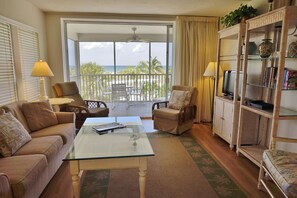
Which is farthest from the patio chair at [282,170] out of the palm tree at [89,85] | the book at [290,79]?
the palm tree at [89,85]

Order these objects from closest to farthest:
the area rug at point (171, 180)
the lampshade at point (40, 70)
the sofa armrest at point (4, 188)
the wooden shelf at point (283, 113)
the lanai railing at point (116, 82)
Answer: the sofa armrest at point (4, 188) < the area rug at point (171, 180) < the wooden shelf at point (283, 113) < the lampshade at point (40, 70) < the lanai railing at point (116, 82)

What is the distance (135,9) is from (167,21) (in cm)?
87

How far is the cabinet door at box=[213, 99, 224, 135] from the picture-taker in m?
3.54

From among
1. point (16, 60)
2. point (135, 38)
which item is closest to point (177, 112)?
point (16, 60)

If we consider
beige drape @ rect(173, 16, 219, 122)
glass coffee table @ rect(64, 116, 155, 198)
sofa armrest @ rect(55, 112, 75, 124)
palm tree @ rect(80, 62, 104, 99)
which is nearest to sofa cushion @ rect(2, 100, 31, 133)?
sofa armrest @ rect(55, 112, 75, 124)

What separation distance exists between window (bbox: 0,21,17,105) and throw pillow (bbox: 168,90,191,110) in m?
2.73

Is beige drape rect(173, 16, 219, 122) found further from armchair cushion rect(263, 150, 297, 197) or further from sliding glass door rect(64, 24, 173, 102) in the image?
armchair cushion rect(263, 150, 297, 197)

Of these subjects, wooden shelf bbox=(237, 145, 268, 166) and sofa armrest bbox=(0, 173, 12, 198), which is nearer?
sofa armrest bbox=(0, 173, 12, 198)

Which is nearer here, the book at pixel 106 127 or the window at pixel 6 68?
the book at pixel 106 127

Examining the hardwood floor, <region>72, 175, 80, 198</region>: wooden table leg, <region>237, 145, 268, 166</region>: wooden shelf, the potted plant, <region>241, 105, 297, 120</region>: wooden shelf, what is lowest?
the hardwood floor

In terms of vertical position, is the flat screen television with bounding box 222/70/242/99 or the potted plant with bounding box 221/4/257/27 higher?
the potted plant with bounding box 221/4/257/27

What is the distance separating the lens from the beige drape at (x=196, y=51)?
4411 mm

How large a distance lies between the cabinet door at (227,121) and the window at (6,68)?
3308 mm

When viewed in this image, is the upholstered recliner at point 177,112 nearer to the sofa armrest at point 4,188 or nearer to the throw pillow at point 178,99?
the throw pillow at point 178,99
